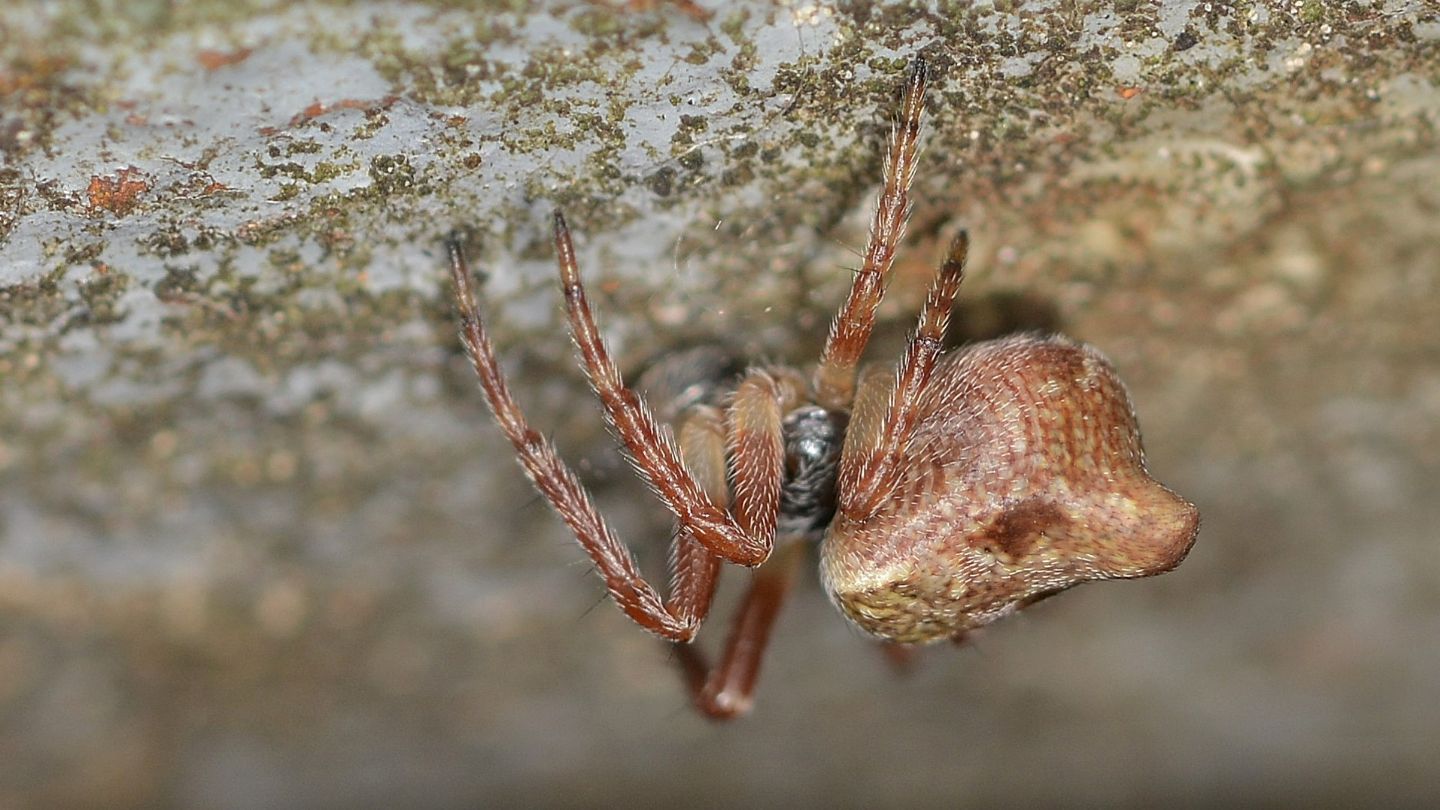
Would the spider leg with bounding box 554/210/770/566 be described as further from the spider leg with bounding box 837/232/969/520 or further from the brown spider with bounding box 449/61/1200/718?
the spider leg with bounding box 837/232/969/520

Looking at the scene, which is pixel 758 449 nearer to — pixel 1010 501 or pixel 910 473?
pixel 910 473

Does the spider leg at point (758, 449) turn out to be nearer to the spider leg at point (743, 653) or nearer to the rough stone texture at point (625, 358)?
the rough stone texture at point (625, 358)

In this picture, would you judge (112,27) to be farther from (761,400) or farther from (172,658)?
(172,658)

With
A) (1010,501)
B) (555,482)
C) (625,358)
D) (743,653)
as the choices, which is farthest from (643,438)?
(743,653)

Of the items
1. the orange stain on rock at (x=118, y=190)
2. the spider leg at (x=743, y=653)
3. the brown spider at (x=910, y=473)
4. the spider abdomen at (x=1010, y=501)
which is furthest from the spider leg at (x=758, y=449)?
the orange stain on rock at (x=118, y=190)

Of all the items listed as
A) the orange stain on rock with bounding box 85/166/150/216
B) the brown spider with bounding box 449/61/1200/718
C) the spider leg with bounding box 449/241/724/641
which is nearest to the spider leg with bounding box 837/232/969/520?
the brown spider with bounding box 449/61/1200/718

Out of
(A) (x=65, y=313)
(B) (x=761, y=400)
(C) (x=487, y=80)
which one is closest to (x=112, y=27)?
(C) (x=487, y=80)
